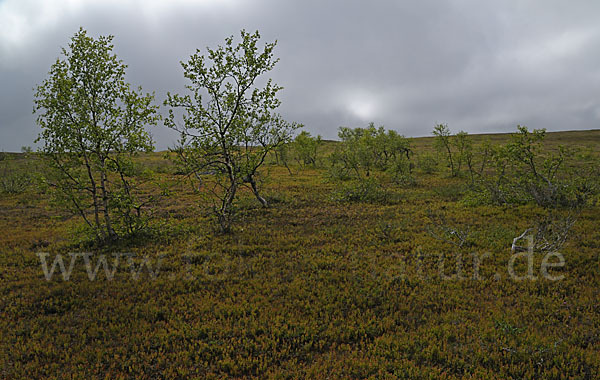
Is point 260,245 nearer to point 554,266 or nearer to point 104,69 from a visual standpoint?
point 104,69

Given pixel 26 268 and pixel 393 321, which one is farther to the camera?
pixel 26 268

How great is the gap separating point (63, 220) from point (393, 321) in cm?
2100

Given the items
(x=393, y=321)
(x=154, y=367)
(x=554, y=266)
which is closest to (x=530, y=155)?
(x=554, y=266)

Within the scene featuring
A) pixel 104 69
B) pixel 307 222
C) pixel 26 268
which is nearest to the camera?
pixel 26 268

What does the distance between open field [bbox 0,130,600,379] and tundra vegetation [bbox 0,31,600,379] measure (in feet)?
0.15

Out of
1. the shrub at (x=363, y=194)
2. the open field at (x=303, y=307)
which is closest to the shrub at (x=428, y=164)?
the shrub at (x=363, y=194)

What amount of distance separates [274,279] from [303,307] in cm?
193

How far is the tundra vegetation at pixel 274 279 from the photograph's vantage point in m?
6.43

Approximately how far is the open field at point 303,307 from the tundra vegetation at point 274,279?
5 centimetres

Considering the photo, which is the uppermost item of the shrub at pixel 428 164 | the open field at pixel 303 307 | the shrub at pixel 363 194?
the shrub at pixel 428 164

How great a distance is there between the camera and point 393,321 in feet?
25.2

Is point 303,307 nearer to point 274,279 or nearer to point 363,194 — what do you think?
point 274,279

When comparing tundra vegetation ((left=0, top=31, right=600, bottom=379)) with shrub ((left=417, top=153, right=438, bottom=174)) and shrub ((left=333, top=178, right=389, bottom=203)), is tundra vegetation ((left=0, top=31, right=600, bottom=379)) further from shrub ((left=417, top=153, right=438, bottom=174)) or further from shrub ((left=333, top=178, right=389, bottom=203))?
shrub ((left=417, top=153, right=438, bottom=174))

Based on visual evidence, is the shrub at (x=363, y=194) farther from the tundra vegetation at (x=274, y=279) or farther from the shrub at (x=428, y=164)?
the shrub at (x=428, y=164)
